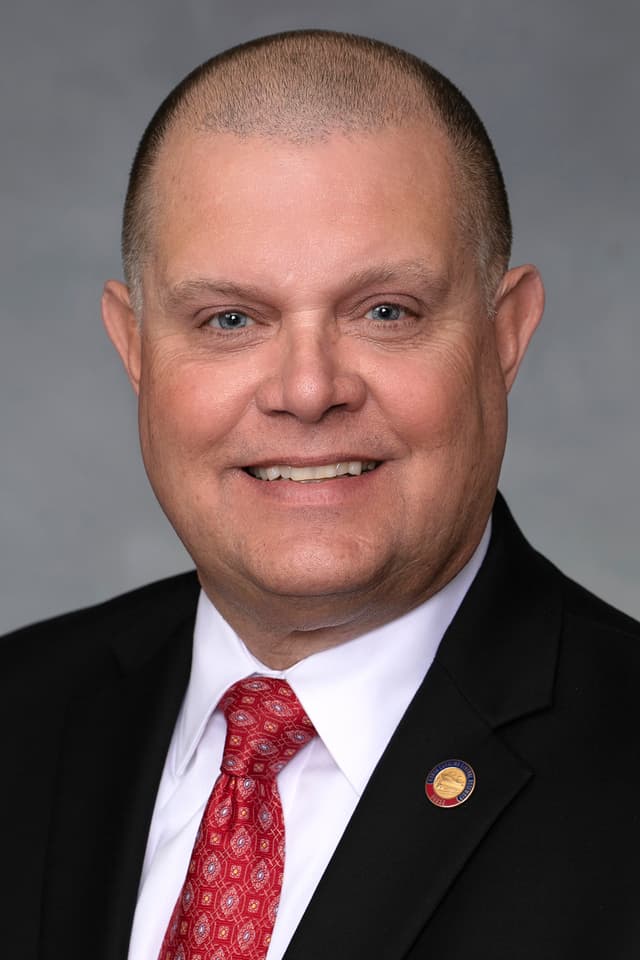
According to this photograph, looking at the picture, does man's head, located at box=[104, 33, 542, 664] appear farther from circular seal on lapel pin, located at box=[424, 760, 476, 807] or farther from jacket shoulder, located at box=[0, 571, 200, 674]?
jacket shoulder, located at box=[0, 571, 200, 674]

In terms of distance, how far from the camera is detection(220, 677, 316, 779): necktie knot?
133 inches

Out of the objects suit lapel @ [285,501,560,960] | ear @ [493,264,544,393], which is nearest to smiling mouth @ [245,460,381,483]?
suit lapel @ [285,501,560,960]

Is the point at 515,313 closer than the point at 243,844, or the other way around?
the point at 243,844

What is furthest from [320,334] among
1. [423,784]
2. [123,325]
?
[423,784]

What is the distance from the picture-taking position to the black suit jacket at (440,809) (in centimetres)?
300

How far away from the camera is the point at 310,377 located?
3156 millimetres

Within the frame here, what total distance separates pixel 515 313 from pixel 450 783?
1213mm

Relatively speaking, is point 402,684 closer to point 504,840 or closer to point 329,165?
point 504,840

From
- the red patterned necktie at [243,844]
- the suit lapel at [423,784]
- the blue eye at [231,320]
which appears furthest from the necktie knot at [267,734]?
the blue eye at [231,320]

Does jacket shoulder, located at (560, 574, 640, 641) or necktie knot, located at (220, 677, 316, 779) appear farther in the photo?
jacket shoulder, located at (560, 574, 640, 641)

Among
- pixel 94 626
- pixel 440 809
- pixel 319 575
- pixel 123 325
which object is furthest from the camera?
pixel 94 626

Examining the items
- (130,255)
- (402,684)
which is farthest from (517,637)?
(130,255)

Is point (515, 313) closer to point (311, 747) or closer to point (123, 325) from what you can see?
point (123, 325)

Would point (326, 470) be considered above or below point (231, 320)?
below
